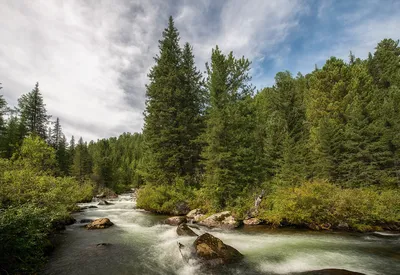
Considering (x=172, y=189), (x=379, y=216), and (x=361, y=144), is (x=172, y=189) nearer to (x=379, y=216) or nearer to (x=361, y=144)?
(x=379, y=216)

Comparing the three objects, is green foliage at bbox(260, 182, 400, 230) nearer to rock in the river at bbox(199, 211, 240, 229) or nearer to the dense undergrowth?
rock in the river at bbox(199, 211, 240, 229)

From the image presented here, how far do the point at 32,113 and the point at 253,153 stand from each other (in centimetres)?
4377

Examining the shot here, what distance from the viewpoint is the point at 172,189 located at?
69.7ft

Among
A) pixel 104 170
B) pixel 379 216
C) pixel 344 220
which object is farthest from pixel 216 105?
pixel 104 170

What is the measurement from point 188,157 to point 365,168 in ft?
58.2

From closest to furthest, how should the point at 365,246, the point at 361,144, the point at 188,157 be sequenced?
the point at 365,246
the point at 361,144
the point at 188,157

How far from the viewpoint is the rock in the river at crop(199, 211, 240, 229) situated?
1509 centimetres

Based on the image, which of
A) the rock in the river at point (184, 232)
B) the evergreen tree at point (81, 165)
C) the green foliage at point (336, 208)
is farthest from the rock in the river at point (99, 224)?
the evergreen tree at point (81, 165)

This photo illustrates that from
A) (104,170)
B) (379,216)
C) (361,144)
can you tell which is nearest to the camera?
(379,216)

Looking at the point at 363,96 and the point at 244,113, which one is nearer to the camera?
the point at 244,113

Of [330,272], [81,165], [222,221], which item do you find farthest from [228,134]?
[81,165]

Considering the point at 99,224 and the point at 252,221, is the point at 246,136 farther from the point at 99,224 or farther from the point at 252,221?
the point at 99,224

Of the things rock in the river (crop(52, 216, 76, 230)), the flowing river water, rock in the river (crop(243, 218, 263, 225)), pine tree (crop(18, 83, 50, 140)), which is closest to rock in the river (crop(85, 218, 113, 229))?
the flowing river water

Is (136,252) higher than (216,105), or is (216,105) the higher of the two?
(216,105)
